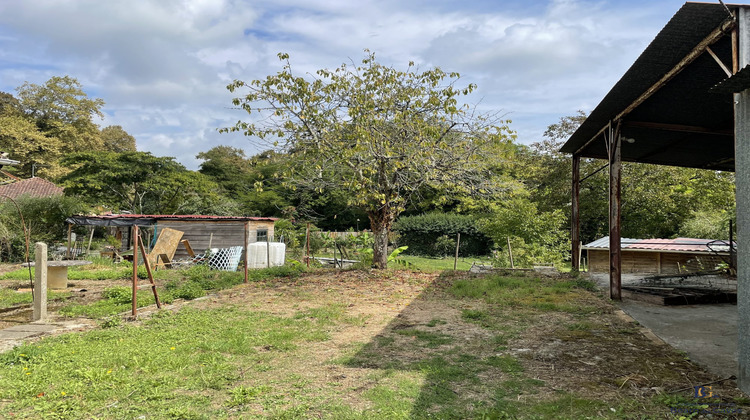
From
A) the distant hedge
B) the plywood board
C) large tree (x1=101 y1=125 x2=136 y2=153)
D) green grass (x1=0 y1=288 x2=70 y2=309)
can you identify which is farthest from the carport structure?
large tree (x1=101 y1=125 x2=136 y2=153)

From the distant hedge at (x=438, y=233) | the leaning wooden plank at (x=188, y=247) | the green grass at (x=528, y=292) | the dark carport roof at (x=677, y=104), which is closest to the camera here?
the dark carport roof at (x=677, y=104)

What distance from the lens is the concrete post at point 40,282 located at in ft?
21.1

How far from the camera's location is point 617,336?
5289mm

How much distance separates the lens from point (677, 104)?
22.6 ft

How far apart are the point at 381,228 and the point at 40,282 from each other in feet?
23.4

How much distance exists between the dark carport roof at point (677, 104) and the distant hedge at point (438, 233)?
15.7m

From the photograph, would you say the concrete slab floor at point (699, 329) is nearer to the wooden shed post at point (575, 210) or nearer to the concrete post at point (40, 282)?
the wooden shed post at point (575, 210)

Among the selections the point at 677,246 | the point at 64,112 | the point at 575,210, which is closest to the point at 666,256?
the point at 677,246

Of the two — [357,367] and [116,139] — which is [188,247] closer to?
[357,367]

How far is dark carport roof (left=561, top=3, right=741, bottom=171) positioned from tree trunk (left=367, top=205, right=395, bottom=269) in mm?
4520

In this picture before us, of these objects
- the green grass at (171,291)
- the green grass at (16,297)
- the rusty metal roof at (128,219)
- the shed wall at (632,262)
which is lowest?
the green grass at (16,297)

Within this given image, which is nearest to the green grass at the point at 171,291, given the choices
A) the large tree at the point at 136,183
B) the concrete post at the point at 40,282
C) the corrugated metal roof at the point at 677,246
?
the concrete post at the point at 40,282

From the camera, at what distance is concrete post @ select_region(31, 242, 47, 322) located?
644cm

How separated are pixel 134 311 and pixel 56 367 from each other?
2.50 m
